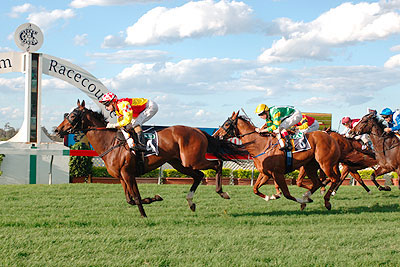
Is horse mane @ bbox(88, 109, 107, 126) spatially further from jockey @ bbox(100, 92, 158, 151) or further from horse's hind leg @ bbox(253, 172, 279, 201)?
horse's hind leg @ bbox(253, 172, 279, 201)

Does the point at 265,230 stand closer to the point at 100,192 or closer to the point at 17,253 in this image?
the point at 17,253

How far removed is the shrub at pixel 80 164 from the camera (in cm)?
1345

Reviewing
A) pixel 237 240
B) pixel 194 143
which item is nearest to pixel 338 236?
pixel 237 240

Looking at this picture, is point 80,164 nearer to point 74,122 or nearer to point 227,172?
point 227,172

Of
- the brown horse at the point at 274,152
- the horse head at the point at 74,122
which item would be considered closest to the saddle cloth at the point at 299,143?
the brown horse at the point at 274,152

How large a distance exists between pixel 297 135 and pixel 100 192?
4.20m

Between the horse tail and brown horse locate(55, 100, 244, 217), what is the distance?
292 millimetres

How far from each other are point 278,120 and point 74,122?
10.1ft

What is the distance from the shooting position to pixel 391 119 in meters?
9.15

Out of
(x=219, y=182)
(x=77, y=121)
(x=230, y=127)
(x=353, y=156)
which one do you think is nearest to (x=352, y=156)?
→ (x=353, y=156)

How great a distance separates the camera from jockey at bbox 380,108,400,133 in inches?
353

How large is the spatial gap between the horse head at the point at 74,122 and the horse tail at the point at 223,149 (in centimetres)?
196

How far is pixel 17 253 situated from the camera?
434 cm

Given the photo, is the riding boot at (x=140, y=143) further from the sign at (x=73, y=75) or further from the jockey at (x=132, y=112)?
the sign at (x=73, y=75)
